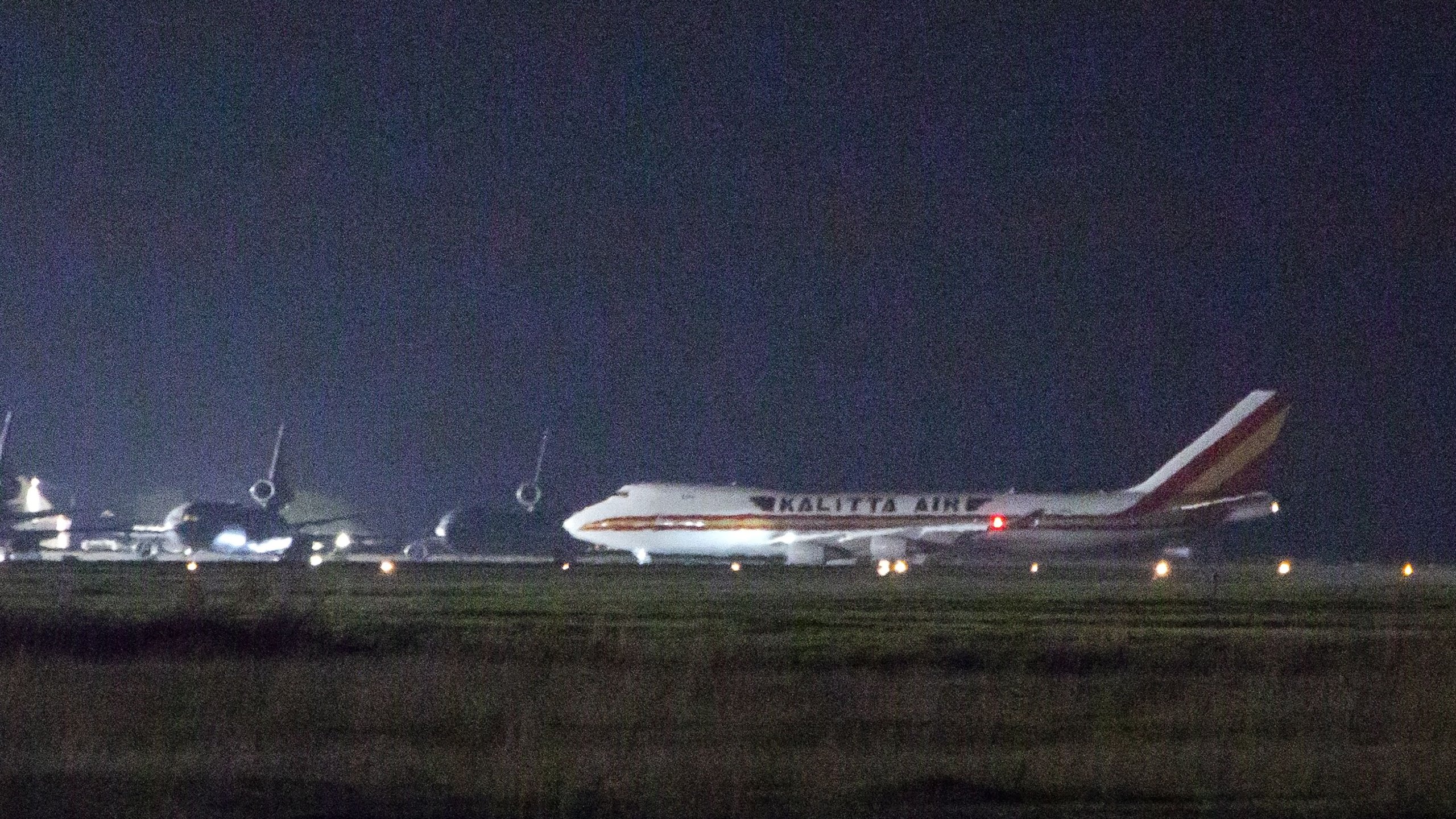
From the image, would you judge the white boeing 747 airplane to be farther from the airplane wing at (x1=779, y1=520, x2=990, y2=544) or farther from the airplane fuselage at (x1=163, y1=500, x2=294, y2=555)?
the airplane fuselage at (x1=163, y1=500, x2=294, y2=555)

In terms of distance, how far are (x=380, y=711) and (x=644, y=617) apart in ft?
55.0

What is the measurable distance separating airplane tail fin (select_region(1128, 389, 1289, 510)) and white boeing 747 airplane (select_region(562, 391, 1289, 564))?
0.04m

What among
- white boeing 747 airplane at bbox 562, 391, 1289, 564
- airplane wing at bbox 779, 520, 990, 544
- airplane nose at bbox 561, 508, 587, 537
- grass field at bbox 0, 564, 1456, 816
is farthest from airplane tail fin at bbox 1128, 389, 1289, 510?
grass field at bbox 0, 564, 1456, 816

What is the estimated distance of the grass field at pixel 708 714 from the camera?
13.0 meters

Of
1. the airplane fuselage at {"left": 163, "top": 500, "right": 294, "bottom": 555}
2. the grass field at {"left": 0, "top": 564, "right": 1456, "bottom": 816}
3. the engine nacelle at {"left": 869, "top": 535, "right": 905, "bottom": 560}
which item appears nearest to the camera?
the grass field at {"left": 0, "top": 564, "right": 1456, "bottom": 816}

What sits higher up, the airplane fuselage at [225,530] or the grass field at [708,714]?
the airplane fuselage at [225,530]

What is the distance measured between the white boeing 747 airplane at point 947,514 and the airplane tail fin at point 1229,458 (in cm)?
4

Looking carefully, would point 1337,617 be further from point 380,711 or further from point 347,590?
point 380,711

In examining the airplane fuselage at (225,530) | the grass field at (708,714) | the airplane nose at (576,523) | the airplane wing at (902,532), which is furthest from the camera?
the airplane fuselage at (225,530)

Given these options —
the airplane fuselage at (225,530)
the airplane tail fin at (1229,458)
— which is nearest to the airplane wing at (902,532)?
the airplane tail fin at (1229,458)

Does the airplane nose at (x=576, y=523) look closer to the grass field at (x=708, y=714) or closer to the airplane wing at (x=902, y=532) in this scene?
the airplane wing at (x=902, y=532)

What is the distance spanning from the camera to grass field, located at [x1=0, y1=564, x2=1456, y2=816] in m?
13.0

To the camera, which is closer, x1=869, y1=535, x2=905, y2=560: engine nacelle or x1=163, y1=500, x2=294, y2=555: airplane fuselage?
x1=869, y1=535, x2=905, y2=560: engine nacelle

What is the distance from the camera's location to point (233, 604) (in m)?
32.1
